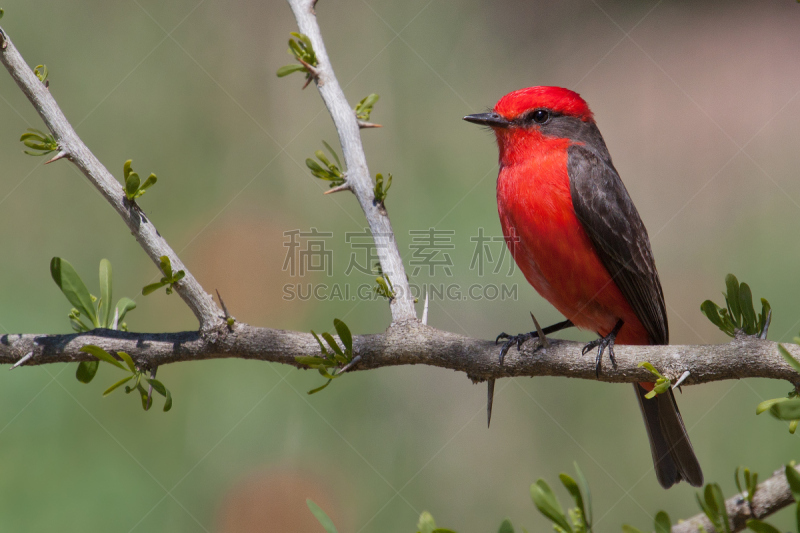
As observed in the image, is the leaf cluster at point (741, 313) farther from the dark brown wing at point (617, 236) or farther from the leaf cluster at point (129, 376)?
the leaf cluster at point (129, 376)

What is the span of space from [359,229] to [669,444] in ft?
8.51

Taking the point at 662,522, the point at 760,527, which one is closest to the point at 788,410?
the point at 760,527

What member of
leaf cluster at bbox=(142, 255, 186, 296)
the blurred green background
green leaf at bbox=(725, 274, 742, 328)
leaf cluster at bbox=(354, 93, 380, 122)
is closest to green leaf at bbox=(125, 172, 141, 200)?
leaf cluster at bbox=(142, 255, 186, 296)

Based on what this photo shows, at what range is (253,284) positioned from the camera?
5.02 m

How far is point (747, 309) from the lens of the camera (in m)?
2.05

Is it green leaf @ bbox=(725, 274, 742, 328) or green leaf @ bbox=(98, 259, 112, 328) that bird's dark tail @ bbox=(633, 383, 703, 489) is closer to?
green leaf @ bbox=(725, 274, 742, 328)

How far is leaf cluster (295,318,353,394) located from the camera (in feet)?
7.04

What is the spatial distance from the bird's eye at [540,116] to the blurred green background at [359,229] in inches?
36.7

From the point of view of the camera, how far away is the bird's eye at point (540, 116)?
384 cm

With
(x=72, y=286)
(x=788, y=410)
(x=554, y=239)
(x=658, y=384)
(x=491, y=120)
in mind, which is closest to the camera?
(x=788, y=410)

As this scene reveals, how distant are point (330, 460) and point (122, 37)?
385cm

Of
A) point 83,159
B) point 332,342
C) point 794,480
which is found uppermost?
point 83,159

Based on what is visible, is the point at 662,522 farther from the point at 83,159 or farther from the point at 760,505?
the point at 83,159

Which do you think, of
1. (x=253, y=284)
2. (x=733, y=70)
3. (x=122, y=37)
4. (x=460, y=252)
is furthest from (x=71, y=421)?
(x=733, y=70)
